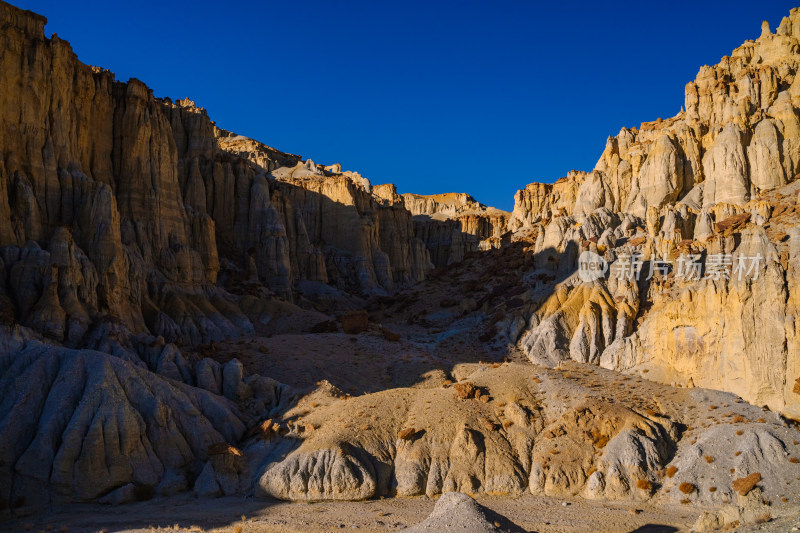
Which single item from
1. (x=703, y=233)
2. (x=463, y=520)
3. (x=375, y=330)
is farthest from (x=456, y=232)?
(x=463, y=520)

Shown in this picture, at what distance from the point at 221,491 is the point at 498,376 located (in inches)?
690

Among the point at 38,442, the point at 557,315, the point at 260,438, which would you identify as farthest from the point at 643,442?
the point at 38,442

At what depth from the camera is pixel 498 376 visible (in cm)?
4247

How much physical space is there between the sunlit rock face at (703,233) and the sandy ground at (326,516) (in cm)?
1665

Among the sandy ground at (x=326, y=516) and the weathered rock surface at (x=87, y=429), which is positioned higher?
the weathered rock surface at (x=87, y=429)

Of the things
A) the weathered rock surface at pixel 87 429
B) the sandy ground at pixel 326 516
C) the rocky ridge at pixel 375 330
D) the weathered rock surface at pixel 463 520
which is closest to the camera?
the weathered rock surface at pixel 463 520

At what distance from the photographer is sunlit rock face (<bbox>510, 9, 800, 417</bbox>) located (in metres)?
45.2

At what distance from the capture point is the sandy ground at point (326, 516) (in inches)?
1169

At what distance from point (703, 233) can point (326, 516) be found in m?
41.9

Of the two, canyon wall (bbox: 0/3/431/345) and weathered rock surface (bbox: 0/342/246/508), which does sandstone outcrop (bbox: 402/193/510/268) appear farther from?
weathered rock surface (bbox: 0/342/246/508)

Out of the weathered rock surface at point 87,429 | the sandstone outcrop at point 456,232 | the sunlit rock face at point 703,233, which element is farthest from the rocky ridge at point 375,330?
the sandstone outcrop at point 456,232

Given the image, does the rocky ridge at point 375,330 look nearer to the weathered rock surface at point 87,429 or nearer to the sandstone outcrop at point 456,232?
the weathered rock surface at point 87,429

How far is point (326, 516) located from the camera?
31312 millimetres

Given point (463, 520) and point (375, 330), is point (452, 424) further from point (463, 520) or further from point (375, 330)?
point (375, 330)
